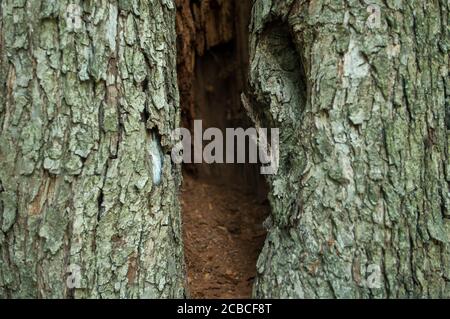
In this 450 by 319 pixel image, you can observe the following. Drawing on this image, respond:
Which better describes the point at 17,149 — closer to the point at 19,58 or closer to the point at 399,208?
the point at 19,58

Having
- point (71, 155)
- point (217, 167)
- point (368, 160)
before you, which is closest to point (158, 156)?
point (71, 155)

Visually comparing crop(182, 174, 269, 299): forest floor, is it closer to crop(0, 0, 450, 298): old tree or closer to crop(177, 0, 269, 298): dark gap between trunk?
crop(177, 0, 269, 298): dark gap between trunk

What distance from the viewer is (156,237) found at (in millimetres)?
2543

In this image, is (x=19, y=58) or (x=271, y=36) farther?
(x=271, y=36)

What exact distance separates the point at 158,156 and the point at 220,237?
857mm

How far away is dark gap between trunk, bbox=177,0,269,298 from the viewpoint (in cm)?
314

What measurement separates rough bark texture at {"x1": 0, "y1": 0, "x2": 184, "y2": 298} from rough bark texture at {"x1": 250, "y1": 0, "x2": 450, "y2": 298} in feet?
2.35

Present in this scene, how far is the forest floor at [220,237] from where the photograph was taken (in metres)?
2.95

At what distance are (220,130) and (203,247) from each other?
33.6 inches

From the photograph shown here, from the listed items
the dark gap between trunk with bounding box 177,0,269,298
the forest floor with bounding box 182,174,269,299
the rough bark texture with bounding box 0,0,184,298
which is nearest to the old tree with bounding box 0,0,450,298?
the rough bark texture with bounding box 0,0,184,298

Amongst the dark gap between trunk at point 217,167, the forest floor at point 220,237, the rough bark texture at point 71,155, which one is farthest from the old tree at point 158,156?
the dark gap between trunk at point 217,167

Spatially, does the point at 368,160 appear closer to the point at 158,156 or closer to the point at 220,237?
the point at 158,156

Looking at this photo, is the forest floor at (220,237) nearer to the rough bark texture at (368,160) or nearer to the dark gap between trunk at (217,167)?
the dark gap between trunk at (217,167)

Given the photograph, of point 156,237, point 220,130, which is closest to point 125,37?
point 156,237
